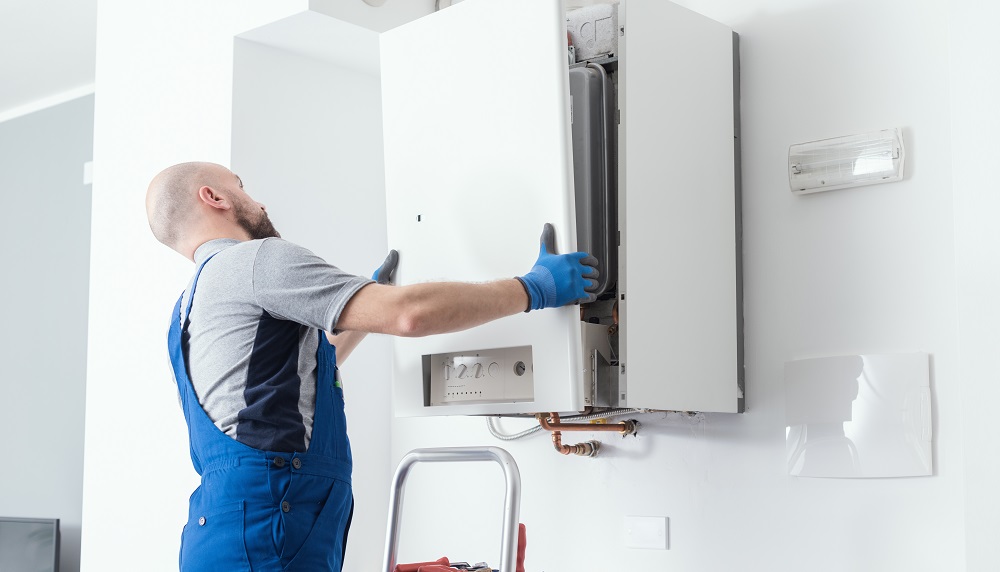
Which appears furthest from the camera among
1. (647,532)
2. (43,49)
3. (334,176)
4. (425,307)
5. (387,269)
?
(43,49)

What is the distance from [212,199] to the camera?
2.03 m

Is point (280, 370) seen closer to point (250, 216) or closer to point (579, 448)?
point (250, 216)

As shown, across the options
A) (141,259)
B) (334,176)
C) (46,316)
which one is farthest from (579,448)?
(46,316)

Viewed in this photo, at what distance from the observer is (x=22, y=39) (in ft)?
12.8

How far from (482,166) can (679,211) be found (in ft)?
1.40

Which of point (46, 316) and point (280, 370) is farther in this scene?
point (46, 316)

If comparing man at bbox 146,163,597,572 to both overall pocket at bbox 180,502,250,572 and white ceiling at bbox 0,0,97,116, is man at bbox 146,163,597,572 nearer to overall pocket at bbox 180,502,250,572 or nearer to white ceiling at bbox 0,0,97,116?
overall pocket at bbox 180,502,250,572

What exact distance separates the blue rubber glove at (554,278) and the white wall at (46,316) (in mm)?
3050

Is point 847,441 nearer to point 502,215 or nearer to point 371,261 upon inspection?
point 502,215

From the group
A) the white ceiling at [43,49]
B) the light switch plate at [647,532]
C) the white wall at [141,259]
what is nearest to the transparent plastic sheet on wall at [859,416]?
the light switch plate at [647,532]

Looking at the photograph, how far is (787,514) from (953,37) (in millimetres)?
1021

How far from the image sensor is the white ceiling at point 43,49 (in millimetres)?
3645

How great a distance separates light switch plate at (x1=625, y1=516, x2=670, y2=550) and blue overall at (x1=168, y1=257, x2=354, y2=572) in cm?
75

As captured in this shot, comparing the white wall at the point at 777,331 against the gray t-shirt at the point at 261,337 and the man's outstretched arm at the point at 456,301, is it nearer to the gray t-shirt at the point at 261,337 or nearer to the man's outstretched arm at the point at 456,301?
the man's outstretched arm at the point at 456,301
